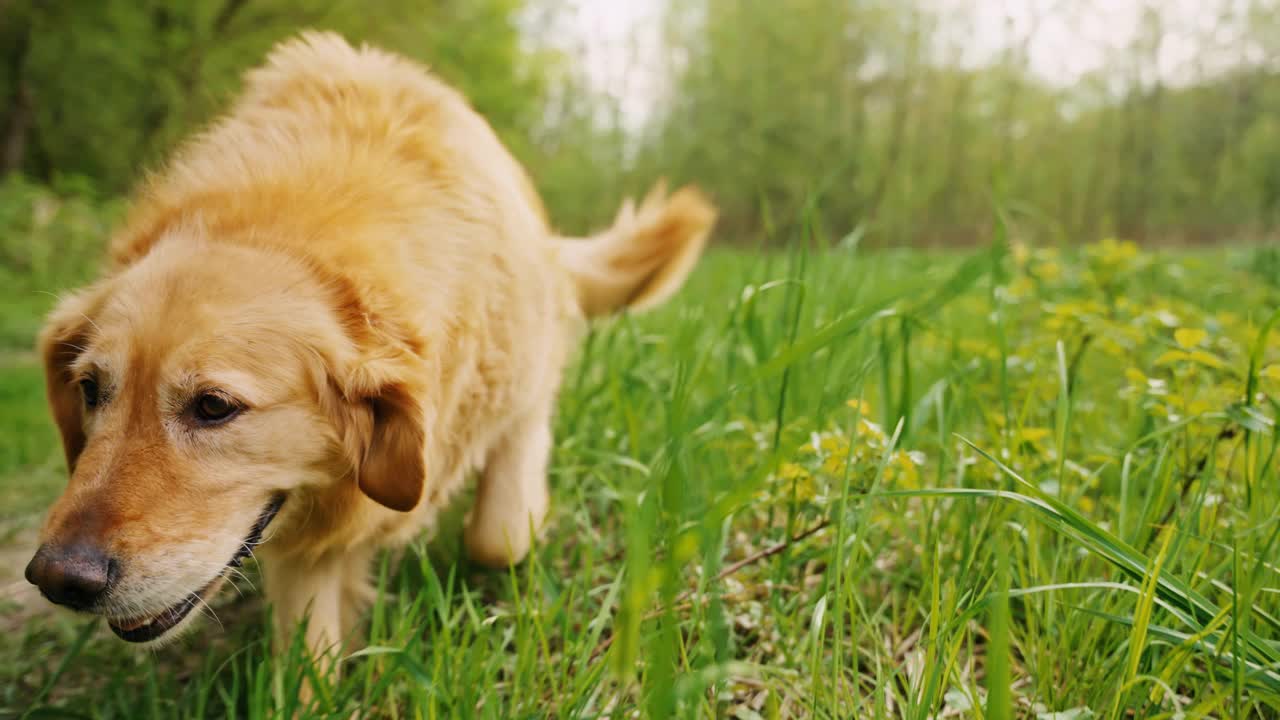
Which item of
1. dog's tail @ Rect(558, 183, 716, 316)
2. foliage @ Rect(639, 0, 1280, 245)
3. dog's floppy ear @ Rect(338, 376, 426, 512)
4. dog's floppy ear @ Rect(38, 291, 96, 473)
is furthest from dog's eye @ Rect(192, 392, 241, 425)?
foliage @ Rect(639, 0, 1280, 245)

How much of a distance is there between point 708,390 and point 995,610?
204 centimetres

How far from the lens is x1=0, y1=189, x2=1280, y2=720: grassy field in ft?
3.59

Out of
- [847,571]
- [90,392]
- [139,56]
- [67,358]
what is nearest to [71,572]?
[90,392]

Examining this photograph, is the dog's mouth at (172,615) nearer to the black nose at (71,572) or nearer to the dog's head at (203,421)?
the dog's head at (203,421)

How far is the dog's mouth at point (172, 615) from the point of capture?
1354 mm

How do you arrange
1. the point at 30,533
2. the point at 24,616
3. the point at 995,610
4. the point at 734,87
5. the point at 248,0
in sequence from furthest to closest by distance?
the point at 734,87 < the point at 248,0 < the point at 30,533 < the point at 24,616 < the point at 995,610

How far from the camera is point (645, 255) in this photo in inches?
120

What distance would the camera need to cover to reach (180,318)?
4.56 ft

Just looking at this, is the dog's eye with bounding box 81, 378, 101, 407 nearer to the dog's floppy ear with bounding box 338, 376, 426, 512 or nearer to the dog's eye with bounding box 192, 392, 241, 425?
the dog's eye with bounding box 192, 392, 241, 425

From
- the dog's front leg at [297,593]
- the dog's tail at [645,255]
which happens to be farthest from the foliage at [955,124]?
the dog's front leg at [297,593]

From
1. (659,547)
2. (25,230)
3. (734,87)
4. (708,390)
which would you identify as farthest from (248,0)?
(659,547)

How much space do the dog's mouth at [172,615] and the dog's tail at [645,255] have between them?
5.48 ft

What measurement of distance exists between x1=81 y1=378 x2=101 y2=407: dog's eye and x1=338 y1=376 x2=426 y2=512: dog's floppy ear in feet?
1.47

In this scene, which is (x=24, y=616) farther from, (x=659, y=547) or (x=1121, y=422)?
(x=1121, y=422)
